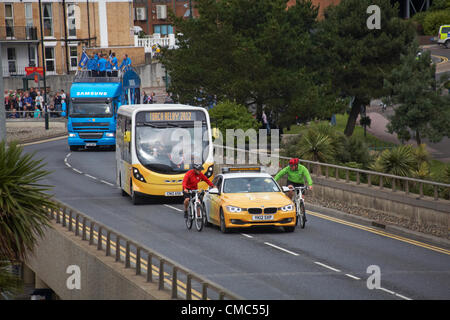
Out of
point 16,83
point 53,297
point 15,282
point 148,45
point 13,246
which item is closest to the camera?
point 15,282

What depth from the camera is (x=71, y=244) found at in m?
20.0

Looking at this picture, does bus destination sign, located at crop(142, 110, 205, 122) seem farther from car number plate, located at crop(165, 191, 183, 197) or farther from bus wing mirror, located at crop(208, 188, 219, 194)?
bus wing mirror, located at crop(208, 188, 219, 194)

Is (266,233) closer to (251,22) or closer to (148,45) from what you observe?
(251,22)

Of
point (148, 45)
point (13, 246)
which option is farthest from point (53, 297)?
point (148, 45)

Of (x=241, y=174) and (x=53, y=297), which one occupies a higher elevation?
(x=241, y=174)

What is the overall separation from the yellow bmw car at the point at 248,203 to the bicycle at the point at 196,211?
0.31m

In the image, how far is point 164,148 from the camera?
27703 mm

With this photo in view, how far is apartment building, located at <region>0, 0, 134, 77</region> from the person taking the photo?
77.4m

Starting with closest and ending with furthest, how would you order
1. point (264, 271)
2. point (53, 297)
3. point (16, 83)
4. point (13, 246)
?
point (13, 246), point (264, 271), point (53, 297), point (16, 83)

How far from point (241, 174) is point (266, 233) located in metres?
1.70

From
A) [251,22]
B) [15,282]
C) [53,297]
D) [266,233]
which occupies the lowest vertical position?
[53,297]

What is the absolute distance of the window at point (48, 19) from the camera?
261 feet

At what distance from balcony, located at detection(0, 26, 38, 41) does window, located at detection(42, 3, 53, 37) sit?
2.94m

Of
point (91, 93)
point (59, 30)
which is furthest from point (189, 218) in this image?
point (59, 30)
